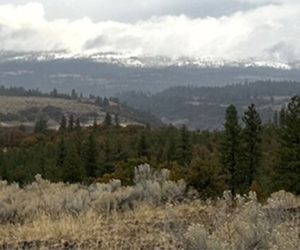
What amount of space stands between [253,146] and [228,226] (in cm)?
4671

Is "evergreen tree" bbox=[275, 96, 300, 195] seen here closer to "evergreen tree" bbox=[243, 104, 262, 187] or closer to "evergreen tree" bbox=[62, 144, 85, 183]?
"evergreen tree" bbox=[243, 104, 262, 187]

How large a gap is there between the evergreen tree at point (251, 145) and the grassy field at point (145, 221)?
38.0 meters

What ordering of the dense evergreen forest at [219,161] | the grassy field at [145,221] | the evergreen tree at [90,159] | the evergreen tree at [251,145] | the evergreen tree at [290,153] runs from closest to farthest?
the grassy field at [145,221]
the dense evergreen forest at [219,161]
the evergreen tree at [290,153]
the evergreen tree at [251,145]
the evergreen tree at [90,159]

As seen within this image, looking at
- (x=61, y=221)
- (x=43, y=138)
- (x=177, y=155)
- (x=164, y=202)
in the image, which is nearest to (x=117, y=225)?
(x=61, y=221)

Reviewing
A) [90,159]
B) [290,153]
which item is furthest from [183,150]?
[290,153]

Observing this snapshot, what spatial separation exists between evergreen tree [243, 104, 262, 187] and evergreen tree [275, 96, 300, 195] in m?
13.1

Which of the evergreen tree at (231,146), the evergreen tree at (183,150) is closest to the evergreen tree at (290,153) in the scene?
the evergreen tree at (231,146)

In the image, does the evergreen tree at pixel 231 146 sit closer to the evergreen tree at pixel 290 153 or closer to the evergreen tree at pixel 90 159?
the evergreen tree at pixel 290 153

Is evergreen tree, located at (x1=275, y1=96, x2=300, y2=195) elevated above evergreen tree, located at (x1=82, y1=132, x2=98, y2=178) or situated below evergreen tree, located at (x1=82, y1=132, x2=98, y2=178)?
above

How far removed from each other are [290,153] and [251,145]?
16.4 meters

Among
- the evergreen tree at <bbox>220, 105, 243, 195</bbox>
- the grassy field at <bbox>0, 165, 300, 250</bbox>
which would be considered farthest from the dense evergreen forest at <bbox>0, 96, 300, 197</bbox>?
the grassy field at <bbox>0, 165, 300, 250</bbox>

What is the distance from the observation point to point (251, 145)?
54781 millimetres

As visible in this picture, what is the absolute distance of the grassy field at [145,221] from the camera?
7320 mm

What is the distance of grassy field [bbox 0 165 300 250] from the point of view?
7.32 m
